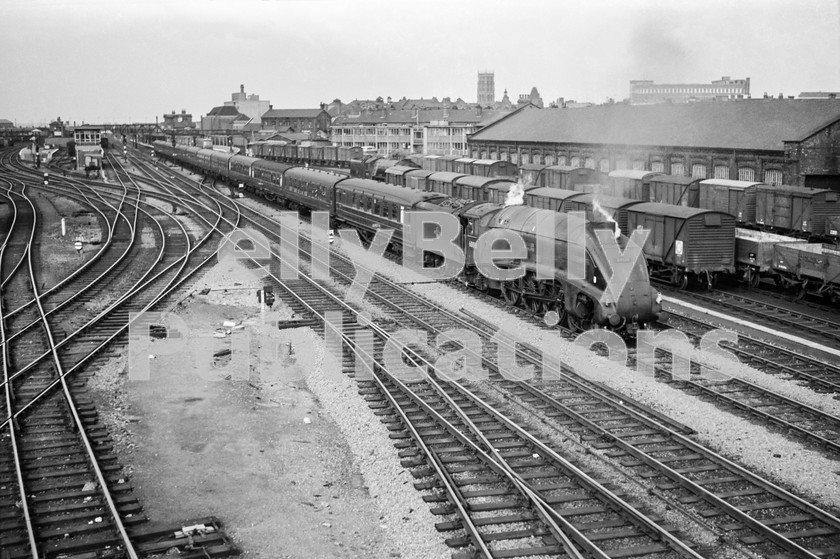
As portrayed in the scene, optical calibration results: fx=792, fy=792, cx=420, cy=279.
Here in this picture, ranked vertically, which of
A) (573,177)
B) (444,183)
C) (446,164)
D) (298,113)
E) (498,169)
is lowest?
(444,183)

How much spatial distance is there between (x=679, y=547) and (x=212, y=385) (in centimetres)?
960

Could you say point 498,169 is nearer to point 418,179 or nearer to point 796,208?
point 418,179

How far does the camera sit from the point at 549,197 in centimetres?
3247

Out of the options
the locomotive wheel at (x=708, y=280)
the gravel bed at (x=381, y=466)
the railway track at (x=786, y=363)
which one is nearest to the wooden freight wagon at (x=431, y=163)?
the locomotive wheel at (x=708, y=280)

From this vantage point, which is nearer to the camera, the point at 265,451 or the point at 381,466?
the point at 381,466

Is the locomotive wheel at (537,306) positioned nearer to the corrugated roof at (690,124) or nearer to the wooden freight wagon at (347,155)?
the corrugated roof at (690,124)

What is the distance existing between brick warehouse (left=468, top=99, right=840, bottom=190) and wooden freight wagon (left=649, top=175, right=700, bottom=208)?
13.3ft

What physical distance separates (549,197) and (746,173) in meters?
11.2

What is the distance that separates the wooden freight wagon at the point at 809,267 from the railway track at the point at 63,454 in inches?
723

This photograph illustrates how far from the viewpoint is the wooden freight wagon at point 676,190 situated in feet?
111

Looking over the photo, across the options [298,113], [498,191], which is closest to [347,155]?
[498,191]

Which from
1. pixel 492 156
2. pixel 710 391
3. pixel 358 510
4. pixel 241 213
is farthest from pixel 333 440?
pixel 492 156

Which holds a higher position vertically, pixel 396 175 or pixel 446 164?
pixel 446 164

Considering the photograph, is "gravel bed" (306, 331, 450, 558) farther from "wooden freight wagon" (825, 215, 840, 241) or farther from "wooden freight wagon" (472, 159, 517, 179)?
"wooden freight wagon" (472, 159, 517, 179)
